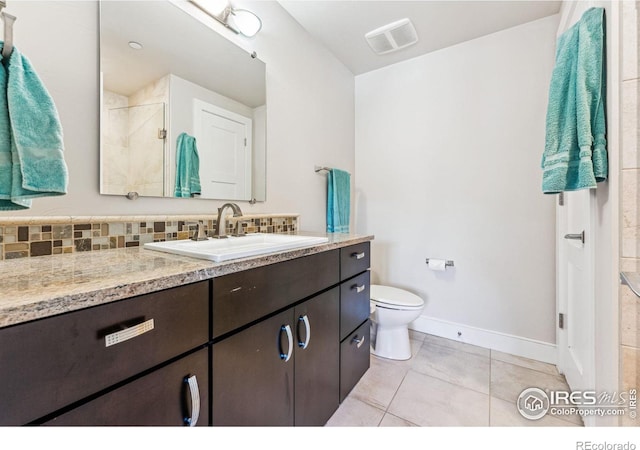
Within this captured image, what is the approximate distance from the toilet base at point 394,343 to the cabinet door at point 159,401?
1.41m

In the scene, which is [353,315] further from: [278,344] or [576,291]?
[576,291]

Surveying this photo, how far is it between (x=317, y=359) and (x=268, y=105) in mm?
1456

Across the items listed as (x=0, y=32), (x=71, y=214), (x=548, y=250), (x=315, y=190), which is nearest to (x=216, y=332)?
(x=71, y=214)

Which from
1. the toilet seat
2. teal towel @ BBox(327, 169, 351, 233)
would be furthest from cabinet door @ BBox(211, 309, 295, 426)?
teal towel @ BBox(327, 169, 351, 233)

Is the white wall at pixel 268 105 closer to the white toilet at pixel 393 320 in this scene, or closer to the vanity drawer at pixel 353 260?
the vanity drawer at pixel 353 260

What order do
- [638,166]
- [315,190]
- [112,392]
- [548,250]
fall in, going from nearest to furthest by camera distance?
1. [112,392]
2. [638,166]
3. [548,250]
4. [315,190]

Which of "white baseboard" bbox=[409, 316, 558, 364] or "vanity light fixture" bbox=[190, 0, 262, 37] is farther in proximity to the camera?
"white baseboard" bbox=[409, 316, 558, 364]

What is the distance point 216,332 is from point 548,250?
2103 mm

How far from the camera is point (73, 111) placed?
3.00 feet

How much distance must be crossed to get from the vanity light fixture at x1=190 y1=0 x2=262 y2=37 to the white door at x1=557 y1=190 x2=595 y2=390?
5.99 ft

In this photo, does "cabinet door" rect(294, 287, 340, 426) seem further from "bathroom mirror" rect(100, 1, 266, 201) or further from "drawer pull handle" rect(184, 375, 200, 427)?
"bathroom mirror" rect(100, 1, 266, 201)

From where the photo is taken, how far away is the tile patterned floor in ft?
4.27
